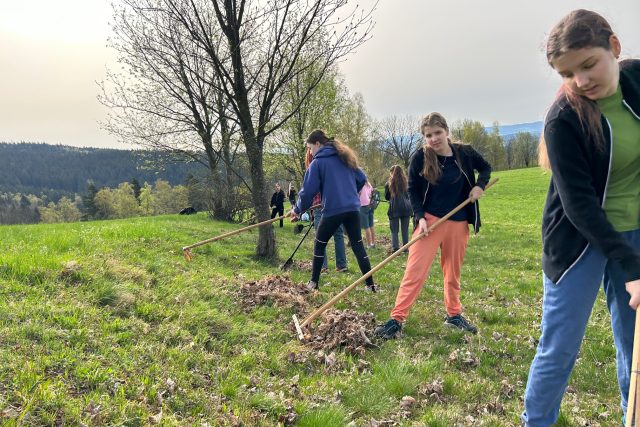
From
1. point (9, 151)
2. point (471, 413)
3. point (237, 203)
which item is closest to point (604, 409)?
point (471, 413)

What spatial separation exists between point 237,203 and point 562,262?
20687 mm

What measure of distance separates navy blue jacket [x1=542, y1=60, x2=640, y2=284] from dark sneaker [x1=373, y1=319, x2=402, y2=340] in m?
2.84

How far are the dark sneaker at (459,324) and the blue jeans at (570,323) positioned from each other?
251cm

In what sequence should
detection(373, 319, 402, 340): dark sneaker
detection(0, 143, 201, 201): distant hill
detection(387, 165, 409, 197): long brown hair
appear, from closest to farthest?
detection(373, 319, 402, 340): dark sneaker
detection(387, 165, 409, 197): long brown hair
detection(0, 143, 201, 201): distant hill

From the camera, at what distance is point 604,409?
3555 millimetres

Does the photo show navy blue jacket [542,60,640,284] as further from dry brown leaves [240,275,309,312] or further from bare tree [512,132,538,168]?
bare tree [512,132,538,168]

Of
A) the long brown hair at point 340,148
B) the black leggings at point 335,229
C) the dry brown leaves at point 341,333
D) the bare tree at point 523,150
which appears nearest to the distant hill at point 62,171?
the bare tree at point 523,150

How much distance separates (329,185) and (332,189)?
0.27 feet

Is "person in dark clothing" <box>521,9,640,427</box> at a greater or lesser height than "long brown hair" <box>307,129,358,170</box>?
lesser

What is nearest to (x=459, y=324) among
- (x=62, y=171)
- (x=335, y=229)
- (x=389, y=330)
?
(x=389, y=330)

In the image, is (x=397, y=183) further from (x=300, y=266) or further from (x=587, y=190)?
(x=587, y=190)

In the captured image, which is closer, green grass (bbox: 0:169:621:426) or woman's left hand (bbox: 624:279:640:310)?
woman's left hand (bbox: 624:279:640:310)

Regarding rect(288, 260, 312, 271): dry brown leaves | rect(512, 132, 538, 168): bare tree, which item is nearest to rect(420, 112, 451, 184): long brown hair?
rect(288, 260, 312, 271): dry brown leaves

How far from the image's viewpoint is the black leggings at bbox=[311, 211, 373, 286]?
269 inches
